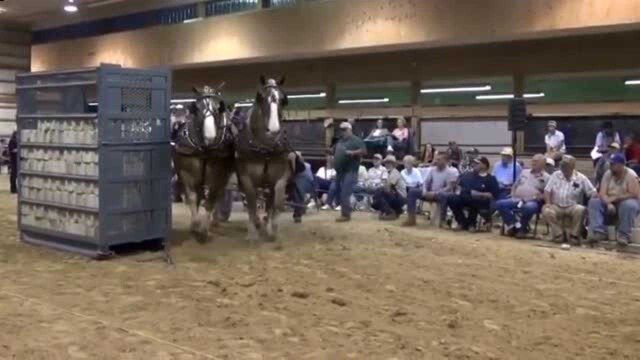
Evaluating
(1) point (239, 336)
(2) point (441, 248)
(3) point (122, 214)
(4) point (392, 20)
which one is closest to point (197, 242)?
(3) point (122, 214)

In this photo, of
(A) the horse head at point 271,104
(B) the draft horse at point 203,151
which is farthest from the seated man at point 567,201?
(B) the draft horse at point 203,151

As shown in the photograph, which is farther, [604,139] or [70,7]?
[70,7]

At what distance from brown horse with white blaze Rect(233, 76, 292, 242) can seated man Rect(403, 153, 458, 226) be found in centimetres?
319

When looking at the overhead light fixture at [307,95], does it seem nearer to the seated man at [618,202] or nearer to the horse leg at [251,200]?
the horse leg at [251,200]

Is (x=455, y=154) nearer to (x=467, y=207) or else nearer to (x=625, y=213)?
(x=467, y=207)

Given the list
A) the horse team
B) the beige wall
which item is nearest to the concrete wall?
the beige wall

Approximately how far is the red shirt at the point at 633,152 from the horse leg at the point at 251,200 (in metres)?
7.88

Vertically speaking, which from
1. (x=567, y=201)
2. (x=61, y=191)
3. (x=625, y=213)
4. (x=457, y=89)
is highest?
(x=457, y=89)

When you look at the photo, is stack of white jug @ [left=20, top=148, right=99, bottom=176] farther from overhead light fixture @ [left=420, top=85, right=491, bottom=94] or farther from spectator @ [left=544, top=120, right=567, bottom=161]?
overhead light fixture @ [left=420, top=85, right=491, bottom=94]

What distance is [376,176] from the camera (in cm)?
1409

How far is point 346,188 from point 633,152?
559 centimetres

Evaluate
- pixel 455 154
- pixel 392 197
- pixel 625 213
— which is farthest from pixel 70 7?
pixel 625 213

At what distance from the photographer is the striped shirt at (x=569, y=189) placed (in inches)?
390

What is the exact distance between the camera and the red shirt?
13.6m
